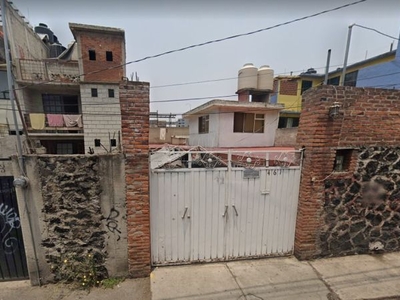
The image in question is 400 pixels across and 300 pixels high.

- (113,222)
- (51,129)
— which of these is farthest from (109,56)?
(113,222)

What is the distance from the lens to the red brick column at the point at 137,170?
9.24 ft

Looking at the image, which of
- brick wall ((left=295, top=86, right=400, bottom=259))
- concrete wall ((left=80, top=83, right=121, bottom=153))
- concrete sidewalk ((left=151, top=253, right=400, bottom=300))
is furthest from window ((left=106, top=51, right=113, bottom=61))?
concrete sidewalk ((left=151, top=253, right=400, bottom=300))

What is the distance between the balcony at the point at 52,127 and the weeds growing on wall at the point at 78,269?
40.3ft

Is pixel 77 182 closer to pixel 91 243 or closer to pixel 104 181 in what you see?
pixel 104 181

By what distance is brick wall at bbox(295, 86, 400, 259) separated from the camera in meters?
3.26

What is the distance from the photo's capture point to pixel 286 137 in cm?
1204

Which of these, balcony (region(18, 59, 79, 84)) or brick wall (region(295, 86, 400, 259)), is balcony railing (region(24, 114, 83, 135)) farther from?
brick wall (region(295, 86, 400, 259))

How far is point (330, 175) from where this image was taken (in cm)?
346

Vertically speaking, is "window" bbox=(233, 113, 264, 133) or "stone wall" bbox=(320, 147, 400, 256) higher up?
"window" bbox=(233, 113, 264, 133)

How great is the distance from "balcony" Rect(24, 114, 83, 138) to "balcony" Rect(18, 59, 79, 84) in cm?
272

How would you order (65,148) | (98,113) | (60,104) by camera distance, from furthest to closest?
(65,148) → (60,104) → (98,113)

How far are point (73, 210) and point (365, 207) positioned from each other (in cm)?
539

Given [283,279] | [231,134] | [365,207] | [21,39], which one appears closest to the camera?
[283,279]

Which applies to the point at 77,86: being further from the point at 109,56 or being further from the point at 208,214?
the point at 208,214
